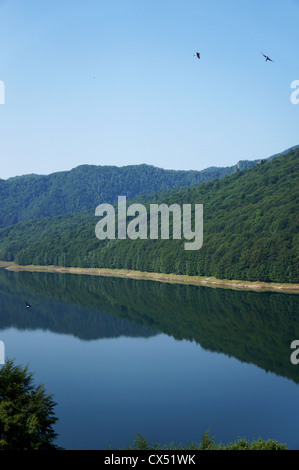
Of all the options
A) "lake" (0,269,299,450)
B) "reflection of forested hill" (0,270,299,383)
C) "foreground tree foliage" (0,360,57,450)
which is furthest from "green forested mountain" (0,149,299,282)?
"foreground tree foliage" (0,360,57,450)

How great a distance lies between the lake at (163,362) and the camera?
47.3m

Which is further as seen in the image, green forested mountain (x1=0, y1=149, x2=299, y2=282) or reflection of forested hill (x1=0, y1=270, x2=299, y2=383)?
green forested mountain (x1=0, y1=149, x2=299, y2=282)

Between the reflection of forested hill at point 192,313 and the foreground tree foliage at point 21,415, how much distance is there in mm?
36720

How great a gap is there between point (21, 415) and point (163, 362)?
130 ft

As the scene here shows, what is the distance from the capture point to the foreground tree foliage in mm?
31453

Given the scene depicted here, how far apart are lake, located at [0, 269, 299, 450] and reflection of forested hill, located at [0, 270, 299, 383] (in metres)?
0.24

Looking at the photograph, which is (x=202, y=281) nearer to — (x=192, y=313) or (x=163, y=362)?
(x=192, y=313)

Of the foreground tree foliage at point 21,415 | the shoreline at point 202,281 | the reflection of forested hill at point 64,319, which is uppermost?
the shoreline at point 202,281

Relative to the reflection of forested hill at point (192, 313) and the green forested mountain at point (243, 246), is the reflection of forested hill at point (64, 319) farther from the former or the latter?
the green forested mountain at point (243, 246)

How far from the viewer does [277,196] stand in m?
178

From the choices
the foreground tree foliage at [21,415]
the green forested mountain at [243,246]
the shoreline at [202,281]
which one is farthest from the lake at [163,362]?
the green forested mountain at [243,246]

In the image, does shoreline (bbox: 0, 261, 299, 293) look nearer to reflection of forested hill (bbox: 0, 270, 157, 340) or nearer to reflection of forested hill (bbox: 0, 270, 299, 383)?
reflection of forested hill (bbox: 0, 270, 299, 383)
